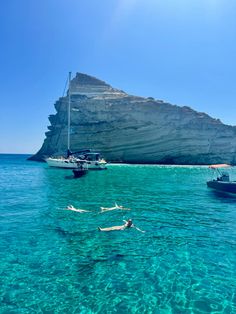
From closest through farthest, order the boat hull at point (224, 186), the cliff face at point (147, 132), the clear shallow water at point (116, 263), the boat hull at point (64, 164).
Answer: the clear shallow water at point (116, 263)
the boat hull at point (224, 186)
the boat hull at point (64, 164)
the cliff face at point (147, 132)

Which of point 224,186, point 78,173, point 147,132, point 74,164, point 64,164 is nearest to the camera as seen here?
point 224,186

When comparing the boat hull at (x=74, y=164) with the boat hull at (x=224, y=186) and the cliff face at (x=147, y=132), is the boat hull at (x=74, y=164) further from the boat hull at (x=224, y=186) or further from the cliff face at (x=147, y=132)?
the boat hull at (x=224, y=186)

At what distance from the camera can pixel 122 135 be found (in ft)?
305

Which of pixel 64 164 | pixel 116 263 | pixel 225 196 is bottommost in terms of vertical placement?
pixel 116 263

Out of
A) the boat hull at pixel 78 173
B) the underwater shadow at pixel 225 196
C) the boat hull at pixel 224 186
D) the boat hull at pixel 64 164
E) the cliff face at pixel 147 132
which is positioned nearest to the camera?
the underwater shadow at pixel 225 196

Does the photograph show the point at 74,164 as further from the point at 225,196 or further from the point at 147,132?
the point at 225,196

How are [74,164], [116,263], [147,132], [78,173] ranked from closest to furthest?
[116,263]
[78,173]
[74,164]
[147,132]

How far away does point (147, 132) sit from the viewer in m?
91.5

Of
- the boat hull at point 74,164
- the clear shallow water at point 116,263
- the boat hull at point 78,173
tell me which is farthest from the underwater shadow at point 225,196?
the boat hull at point 74,164

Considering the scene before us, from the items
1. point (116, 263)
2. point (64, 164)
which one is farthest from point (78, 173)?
point (116, 263)

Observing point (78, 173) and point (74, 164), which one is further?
point (74, 164)

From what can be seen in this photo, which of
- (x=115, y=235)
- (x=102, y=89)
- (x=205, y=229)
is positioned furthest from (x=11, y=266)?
(x=102, y=89)

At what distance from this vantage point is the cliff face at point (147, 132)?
91.6 meters

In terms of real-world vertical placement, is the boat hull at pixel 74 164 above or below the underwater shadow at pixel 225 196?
above
